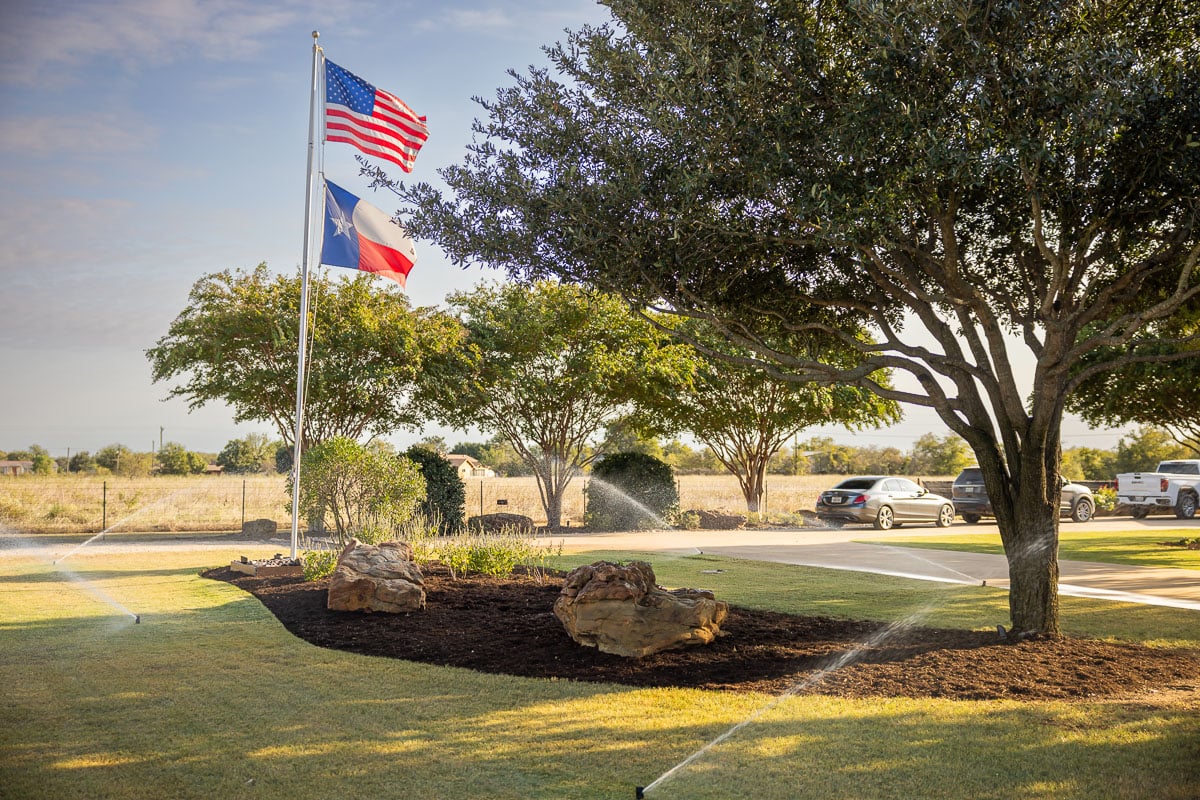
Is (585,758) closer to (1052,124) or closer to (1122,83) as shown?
(1052,124)

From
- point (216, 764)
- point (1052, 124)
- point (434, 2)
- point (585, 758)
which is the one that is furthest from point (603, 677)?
point (434, 2)

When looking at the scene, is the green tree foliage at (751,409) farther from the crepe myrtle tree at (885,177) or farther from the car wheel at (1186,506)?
the crepe myrtle tree at (885,177)

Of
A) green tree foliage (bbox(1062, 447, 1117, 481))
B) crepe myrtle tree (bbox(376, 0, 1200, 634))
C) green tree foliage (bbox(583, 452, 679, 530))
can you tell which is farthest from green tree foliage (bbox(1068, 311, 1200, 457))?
green tree foliage (bbox(1062, 447, 1117, 481))

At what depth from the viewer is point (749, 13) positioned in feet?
23.8

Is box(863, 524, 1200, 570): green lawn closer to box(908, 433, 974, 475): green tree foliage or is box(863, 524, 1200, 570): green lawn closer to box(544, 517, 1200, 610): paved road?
box(544, 517, 1200, 610): paved road

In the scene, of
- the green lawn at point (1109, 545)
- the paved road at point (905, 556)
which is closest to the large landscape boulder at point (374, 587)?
the paved road at point (905, 556)

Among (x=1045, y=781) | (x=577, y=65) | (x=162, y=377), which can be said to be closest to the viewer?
(x=1045, y=781)

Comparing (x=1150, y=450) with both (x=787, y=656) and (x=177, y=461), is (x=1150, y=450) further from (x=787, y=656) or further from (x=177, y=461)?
(x=177, y=461)

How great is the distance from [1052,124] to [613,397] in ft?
61.5

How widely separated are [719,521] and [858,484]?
15.2 feet

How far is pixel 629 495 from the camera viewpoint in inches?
944

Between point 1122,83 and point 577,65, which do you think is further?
point 577,65

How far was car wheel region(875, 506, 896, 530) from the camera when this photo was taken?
2553 centimetres

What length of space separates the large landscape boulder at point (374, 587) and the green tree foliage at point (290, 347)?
1151 centimetres
